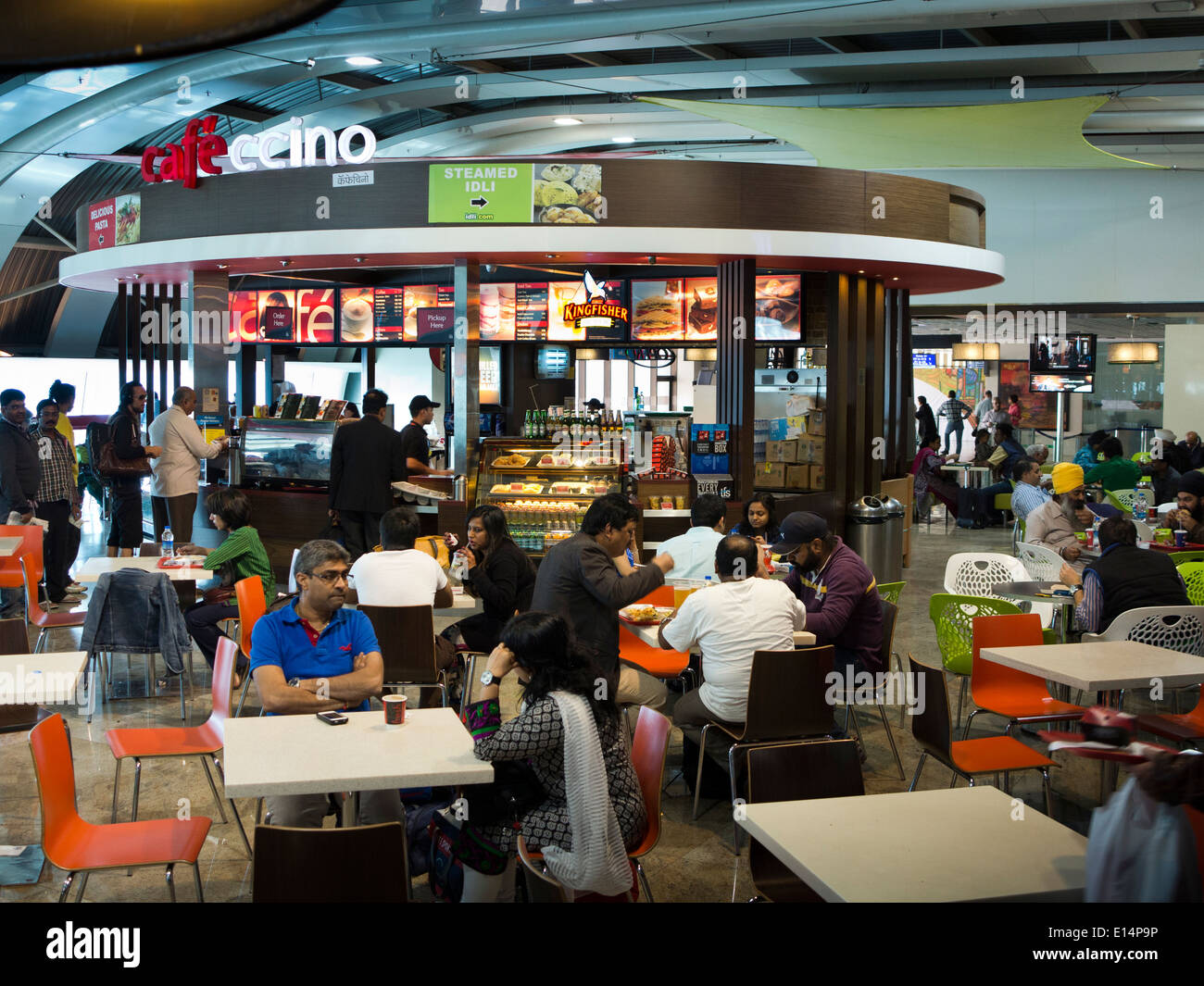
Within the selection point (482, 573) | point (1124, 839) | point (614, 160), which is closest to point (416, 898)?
point (482, 573)

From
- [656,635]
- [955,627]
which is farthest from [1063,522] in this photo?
[656,635]

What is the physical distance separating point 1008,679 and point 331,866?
136 inches

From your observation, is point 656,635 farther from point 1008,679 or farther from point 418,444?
point 418,444

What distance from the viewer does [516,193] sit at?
866 centimetres

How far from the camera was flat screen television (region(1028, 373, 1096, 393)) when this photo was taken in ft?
53.1

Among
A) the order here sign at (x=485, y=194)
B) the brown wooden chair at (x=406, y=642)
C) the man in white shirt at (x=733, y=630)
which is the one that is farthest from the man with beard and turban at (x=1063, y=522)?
the order here sign at (x=485, y=194)

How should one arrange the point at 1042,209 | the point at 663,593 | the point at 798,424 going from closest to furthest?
the point at 663,593, the point at 798,424, the point at 1042,209

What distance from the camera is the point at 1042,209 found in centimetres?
1580

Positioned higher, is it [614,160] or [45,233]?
[45,233]

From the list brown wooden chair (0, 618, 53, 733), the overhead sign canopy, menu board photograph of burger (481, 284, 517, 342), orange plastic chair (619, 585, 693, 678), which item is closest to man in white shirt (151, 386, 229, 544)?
menu board photograph of burger (481, 284, 517, 342)

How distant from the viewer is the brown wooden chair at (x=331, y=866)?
2529 mm
